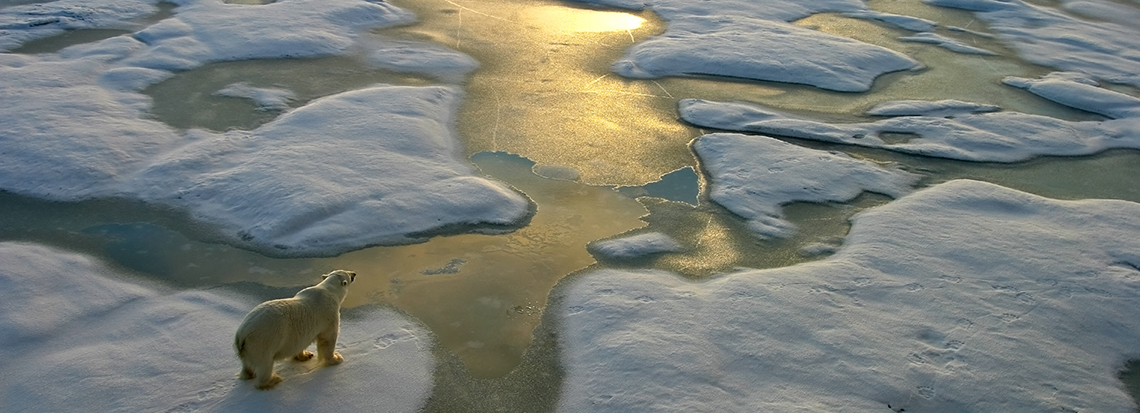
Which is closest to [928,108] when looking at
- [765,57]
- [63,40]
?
[765,57]

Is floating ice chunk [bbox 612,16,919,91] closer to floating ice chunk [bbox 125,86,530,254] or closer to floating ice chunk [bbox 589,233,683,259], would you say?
floating ice chunk [bbox 125,86,530,254]

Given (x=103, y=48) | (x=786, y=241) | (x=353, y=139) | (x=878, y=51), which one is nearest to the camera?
(x=786, y=241)

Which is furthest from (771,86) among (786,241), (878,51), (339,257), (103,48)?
(103,48)

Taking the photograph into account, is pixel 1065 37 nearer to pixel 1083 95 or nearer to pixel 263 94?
pixel 1083 95

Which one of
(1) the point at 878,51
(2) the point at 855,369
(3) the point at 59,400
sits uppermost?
(1) the point at 878,51

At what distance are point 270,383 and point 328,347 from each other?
0.31m

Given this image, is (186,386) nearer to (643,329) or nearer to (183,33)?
(643,329)

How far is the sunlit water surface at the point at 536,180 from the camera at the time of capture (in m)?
4.34

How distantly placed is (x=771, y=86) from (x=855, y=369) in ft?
16.0

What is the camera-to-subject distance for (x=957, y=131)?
7129mm

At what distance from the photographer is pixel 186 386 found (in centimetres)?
354

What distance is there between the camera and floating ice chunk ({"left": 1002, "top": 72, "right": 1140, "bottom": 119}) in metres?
8.03

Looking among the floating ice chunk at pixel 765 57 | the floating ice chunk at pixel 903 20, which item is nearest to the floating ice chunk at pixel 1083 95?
the floating ice chunk at pixel 765 57

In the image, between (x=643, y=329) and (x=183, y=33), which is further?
(x=183, y=33)
